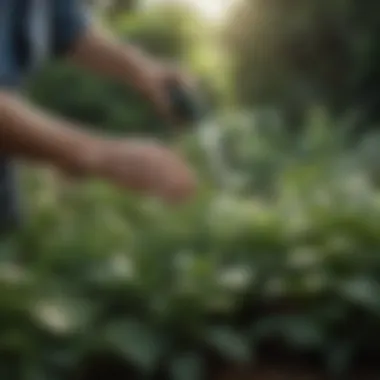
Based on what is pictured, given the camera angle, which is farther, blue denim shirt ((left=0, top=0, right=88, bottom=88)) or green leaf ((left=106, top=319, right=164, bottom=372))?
blue denim shirt ((left=0, top=0, right=88, bottom=88))

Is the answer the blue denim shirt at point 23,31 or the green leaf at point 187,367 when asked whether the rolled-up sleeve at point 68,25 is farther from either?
the green leaf at point 187,367

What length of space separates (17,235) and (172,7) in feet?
5.78

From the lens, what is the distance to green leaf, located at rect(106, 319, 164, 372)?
4.13 ft

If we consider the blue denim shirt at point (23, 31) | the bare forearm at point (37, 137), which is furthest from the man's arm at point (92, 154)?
the blue denim shirt at point (23, 31)

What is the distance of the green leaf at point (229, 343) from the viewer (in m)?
1.28

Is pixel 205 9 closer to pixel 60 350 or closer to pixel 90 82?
pixel 90 82

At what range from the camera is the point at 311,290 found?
1348 millimetres

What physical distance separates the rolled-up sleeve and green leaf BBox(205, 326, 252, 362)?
0.48 m

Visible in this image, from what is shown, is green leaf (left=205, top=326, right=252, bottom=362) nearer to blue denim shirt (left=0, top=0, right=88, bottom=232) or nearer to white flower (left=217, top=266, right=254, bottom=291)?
white flower (left=217, top=266, right=254, bottom=291)

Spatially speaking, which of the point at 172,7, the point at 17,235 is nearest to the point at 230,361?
the point at 17,235

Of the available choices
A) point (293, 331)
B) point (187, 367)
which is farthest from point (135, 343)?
point (293, 331)

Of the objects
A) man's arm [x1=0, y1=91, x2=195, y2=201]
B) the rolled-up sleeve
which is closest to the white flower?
man's arm [x1=0, y1=91, x2=195, y2=201]

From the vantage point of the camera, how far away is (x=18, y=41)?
1.50m

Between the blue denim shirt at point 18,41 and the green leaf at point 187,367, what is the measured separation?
385mm
